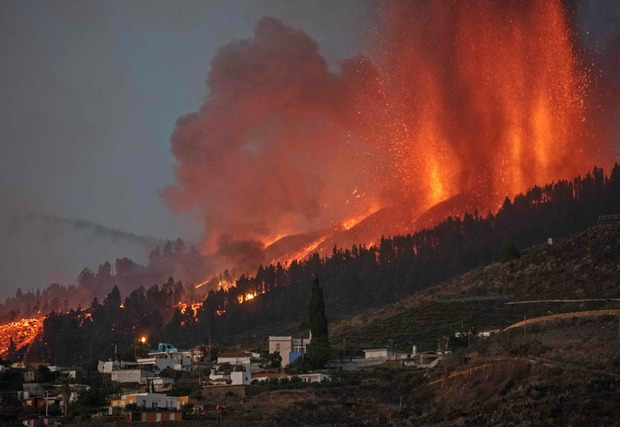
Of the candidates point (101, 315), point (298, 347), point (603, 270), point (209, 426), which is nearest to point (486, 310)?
point (603, 270)

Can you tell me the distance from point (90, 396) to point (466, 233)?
88596 millimetres

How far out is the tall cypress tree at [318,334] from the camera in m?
108

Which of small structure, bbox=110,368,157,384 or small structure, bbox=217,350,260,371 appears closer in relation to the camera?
small structure, bbox=110,368,157,384

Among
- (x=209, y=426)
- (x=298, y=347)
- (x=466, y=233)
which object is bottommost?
(x=209, y=426)

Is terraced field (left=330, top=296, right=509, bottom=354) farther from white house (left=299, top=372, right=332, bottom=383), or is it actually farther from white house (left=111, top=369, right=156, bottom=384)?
white house (left=111, top=369, right=156, bottom=384)

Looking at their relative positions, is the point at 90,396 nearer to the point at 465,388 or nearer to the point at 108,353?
the point at 465,388

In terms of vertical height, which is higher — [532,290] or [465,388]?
[532,290]

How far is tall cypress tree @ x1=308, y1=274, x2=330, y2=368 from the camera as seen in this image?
355 feet

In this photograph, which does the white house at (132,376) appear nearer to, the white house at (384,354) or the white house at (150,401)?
the white house at (150,401)

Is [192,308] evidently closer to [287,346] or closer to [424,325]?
[287,346]

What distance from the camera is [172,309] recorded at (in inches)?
7751

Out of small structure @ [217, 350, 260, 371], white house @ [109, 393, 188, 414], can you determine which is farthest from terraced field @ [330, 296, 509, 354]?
white house @ [109, 393, 188, 414]

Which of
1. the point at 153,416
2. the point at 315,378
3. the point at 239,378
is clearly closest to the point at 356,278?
the point at 315,378

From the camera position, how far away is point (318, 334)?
116 m
